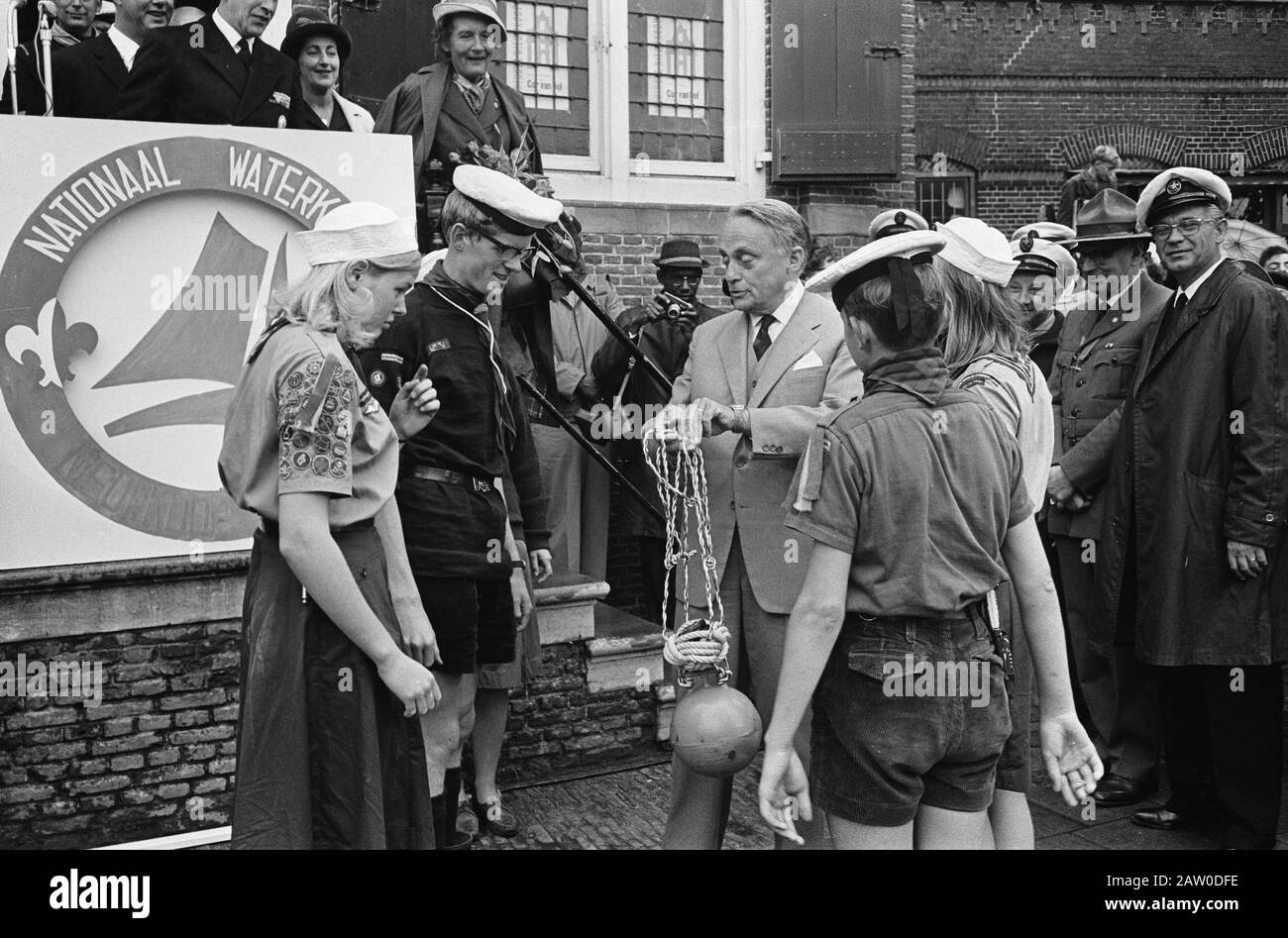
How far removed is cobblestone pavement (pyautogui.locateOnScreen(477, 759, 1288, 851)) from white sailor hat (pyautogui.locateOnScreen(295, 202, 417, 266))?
2453 mm

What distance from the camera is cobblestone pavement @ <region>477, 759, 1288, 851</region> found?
466 centimetres

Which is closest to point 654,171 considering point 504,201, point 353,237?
point 504,201

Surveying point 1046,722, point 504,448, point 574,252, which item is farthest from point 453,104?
point 1046,722

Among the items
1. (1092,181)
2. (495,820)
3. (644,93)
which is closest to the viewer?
(495,820)

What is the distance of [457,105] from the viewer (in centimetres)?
628

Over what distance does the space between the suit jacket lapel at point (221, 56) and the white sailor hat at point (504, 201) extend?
1556mm

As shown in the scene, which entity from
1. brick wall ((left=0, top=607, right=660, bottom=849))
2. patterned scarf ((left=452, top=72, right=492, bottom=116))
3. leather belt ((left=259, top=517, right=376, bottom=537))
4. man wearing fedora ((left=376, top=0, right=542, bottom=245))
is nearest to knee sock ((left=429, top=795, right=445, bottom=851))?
brick wall ((left=0, top=607, right=660, bottom=849))

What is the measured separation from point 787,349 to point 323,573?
1562mm

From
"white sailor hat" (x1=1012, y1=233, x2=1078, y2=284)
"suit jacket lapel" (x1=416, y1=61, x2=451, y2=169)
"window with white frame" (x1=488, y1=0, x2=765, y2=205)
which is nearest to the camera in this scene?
"white sailor hat" (x1=1012, y1=233, x2=1078, y2=284)

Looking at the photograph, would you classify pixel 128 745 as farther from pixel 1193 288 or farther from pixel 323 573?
pixel 1193 288

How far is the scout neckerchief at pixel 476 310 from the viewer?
4078mm

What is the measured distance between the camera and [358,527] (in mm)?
3105

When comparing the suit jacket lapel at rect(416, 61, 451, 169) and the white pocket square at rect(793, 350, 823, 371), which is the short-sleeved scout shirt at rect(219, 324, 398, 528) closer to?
the white pocket square at rect(793, 350, 823, 371)
